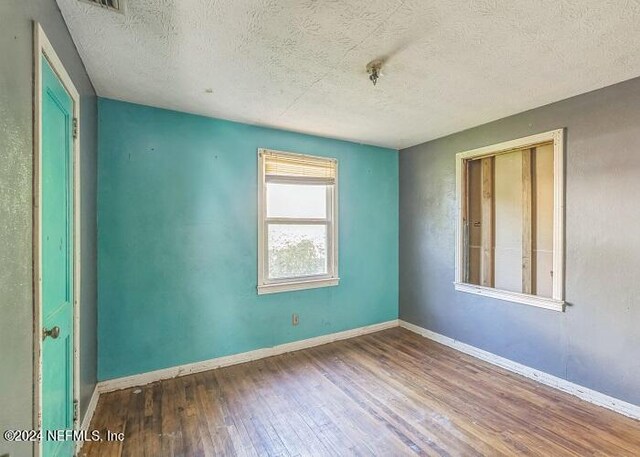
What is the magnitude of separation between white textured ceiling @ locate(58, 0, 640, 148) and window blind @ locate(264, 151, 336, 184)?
588mm

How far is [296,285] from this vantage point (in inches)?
139

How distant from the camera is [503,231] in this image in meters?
3.29

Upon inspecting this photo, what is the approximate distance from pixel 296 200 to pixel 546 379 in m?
3.03

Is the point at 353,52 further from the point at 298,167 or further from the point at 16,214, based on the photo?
the point at 16,214

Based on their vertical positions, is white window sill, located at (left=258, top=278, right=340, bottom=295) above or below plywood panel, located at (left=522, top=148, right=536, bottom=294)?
below

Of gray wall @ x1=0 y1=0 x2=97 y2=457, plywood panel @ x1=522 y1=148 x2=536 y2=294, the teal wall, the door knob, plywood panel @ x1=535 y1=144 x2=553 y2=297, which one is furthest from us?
plywood panel @ x1=522 y1=148 x2=536 y2=294

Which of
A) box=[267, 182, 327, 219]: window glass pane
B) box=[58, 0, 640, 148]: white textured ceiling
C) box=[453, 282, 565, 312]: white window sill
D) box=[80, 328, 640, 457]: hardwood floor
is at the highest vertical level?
box=[58, 0, 640, 148]: white textured ceiling

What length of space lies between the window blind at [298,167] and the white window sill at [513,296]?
79.3 inches

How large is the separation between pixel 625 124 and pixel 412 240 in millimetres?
2345

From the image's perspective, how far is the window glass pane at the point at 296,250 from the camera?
11.3ft

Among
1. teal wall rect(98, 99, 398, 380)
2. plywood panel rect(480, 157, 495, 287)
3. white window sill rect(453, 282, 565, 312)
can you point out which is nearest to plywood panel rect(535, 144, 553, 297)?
white window sill rect(453, 282, 565, 312)

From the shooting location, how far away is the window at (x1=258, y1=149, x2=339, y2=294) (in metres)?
3.36

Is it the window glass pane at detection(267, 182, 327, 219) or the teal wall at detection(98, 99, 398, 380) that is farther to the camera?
the window glass pane at detection(267, 182, 327, 219)

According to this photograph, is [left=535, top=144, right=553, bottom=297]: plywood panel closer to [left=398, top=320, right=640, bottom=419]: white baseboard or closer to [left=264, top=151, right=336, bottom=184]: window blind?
[left=398, top=320, right=640, bottom=419]: white baseboard
